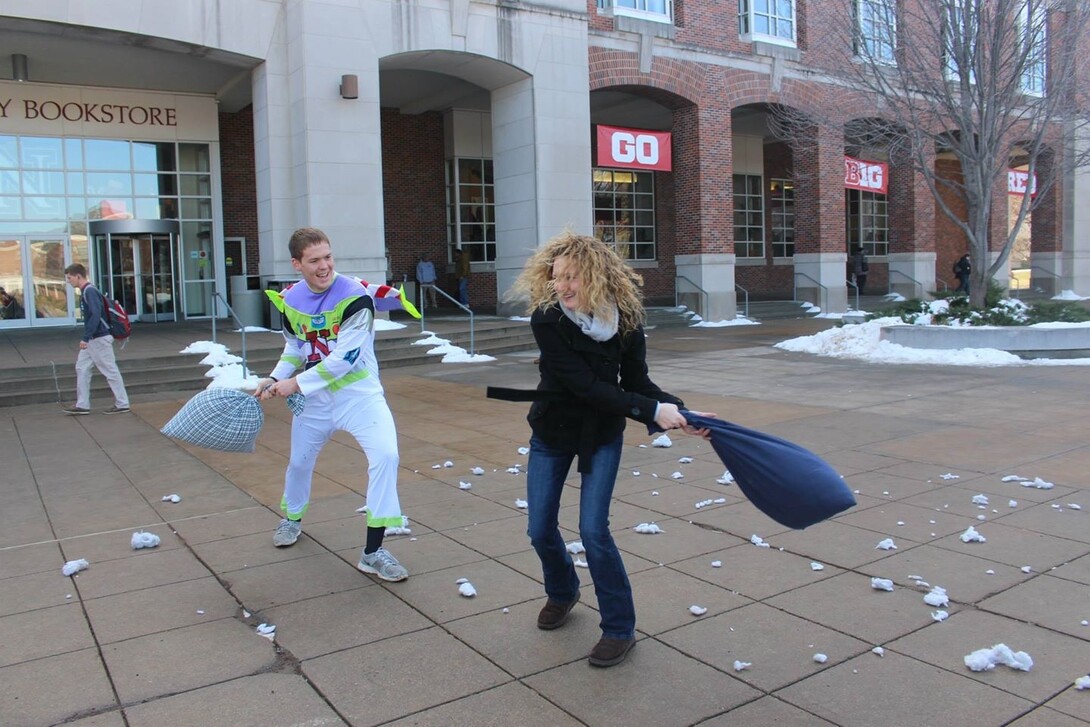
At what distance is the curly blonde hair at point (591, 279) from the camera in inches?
143

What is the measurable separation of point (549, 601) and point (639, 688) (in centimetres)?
75

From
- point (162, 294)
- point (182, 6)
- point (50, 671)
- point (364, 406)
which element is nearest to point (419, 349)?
point (182, 6)

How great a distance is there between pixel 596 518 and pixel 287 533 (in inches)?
100

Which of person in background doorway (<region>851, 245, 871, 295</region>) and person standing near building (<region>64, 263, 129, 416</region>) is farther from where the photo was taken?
person in background doorway (<region>851, 245, 871, 295</region>)

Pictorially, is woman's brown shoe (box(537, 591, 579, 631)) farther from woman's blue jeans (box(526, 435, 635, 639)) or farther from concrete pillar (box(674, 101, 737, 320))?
concrete pillar (box(674, 101, 737, 320))

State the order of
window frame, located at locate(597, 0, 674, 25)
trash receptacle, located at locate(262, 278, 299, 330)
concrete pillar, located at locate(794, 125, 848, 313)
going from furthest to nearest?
concrete pillar, located at locate(794, 125, 848, 313)
window frame, located at locate(597, 0, 674, 25)
trash receptacle, located at locate(262, 278, 299, 330)

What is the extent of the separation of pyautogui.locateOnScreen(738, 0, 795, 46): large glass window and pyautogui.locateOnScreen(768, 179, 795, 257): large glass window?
787 centimetres

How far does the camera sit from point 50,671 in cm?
384

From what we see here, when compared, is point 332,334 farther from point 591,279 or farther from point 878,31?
point 878,31

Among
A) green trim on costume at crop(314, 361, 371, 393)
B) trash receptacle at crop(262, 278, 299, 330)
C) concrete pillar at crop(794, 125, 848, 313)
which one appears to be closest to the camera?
green trim on costume at crop(314, 361, 371, 393)

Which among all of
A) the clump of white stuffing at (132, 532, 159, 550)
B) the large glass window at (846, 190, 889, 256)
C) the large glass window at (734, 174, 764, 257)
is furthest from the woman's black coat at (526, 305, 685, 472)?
the large glass window at (846, 190, 889, 256)

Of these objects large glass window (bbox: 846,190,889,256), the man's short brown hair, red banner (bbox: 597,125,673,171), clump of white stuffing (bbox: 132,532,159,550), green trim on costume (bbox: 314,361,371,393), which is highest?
red banner (bbox: 597,125,673,171)

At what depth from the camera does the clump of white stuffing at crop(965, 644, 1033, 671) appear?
143 inches

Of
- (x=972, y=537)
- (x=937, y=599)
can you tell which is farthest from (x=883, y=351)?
(x=937, y=599)
